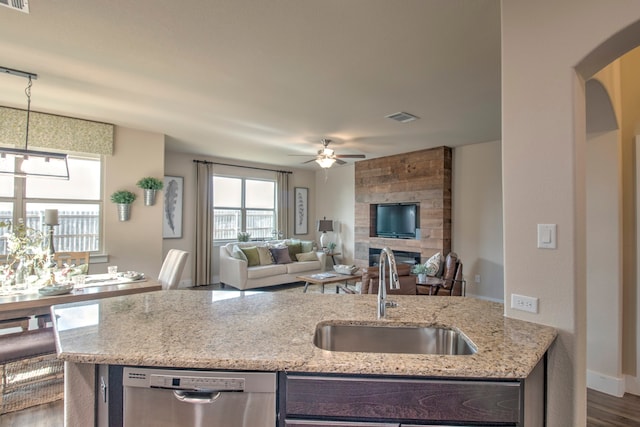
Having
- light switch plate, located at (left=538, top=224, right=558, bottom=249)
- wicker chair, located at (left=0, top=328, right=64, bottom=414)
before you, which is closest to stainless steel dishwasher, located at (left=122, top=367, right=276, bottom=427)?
light switch plate, located at (left=538, top=224, right=558, bottom=249)

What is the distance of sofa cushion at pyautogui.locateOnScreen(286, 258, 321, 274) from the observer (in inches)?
242

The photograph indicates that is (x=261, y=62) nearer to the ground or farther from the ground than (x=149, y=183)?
farther from the ground

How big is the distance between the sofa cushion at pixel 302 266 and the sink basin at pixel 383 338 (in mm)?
4591

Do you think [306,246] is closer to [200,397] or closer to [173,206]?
[173,206]

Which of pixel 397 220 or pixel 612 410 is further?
pixel 397 220

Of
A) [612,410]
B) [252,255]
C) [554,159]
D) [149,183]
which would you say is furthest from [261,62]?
[252,255]

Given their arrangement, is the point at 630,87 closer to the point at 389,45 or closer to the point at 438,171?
the point at 389,45

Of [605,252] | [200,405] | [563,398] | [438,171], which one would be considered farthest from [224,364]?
[438,171]

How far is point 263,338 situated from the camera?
128cm

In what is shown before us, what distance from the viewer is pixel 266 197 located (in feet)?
24.9

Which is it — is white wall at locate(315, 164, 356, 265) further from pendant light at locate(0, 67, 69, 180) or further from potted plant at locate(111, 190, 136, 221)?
pendant light at locate(0, 67, 69, 180)

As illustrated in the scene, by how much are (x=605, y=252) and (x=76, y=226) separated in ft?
19.0

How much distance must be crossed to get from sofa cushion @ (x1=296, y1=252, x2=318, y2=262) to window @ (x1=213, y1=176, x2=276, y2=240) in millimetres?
1256

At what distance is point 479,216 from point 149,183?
515cm
